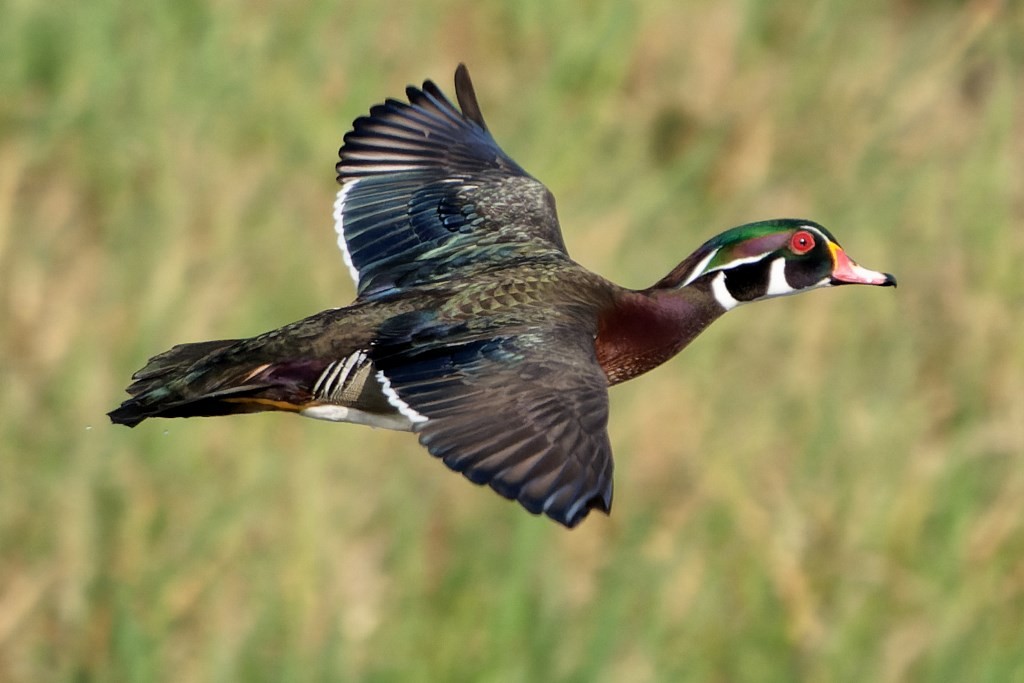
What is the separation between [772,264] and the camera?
5.36 m

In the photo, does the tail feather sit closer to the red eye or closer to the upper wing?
the upper wing

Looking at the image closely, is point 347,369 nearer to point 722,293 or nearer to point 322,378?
point 322,378

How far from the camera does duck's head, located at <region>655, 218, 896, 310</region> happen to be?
5.32 m

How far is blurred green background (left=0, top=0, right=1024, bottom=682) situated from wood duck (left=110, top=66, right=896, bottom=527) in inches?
36.0

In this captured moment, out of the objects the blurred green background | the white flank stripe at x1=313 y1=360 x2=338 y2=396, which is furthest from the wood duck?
the blurred green background

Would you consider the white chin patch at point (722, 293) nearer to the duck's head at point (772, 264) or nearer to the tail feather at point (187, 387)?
the duck's head at point (772, 264)

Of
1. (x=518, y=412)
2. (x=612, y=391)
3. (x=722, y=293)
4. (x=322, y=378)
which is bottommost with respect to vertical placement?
(x=518, y=412)

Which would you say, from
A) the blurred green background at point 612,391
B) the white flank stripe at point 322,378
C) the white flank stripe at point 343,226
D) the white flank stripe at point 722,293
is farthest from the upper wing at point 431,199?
the blurred green background at point 612,391

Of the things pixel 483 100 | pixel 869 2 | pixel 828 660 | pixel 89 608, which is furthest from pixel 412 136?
pixel 869 2

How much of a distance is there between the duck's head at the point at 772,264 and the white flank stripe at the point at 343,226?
87 centimetres

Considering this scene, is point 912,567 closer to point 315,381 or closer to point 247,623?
point 247,623

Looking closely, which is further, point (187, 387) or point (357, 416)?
point (187, 387)

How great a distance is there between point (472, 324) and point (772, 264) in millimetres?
1048

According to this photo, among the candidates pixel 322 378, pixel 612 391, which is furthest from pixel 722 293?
pixel 612 391
